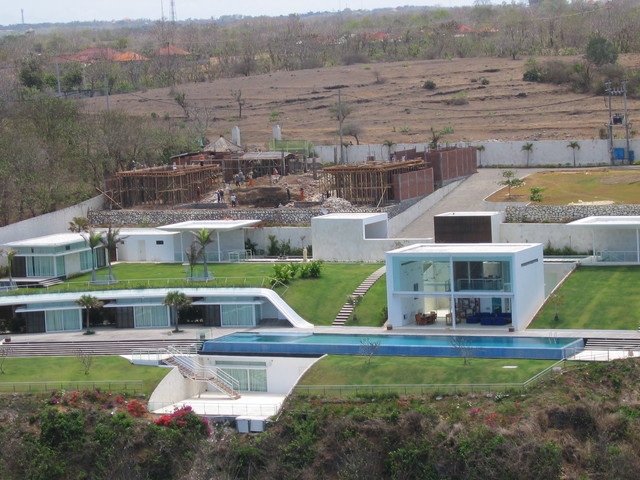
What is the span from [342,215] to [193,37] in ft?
440

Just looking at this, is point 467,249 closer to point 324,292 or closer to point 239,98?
point 324,292

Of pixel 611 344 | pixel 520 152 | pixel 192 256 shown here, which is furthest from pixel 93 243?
pixel 520 152

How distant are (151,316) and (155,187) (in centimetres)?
1804

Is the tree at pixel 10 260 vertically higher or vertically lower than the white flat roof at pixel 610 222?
lower

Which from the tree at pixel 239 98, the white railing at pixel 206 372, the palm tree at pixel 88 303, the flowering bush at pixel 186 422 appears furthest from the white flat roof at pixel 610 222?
the tree at pixel 239 98

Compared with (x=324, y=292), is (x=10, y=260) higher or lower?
higher

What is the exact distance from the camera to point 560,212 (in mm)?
53312

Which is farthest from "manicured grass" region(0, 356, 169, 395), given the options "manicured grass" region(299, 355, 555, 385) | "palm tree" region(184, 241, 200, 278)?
"palm tree" region(184, 241, 200, 278)

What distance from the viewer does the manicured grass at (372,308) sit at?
1789 inches

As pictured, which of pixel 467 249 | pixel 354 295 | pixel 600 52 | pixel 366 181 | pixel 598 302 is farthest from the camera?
pixel 600 52

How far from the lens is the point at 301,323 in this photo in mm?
45969

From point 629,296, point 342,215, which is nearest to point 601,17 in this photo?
point 342,215

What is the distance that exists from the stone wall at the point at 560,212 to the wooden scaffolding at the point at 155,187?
20204 mm

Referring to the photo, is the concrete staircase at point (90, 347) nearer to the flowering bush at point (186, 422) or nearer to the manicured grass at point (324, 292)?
the manicured grass at point (324, 292)
